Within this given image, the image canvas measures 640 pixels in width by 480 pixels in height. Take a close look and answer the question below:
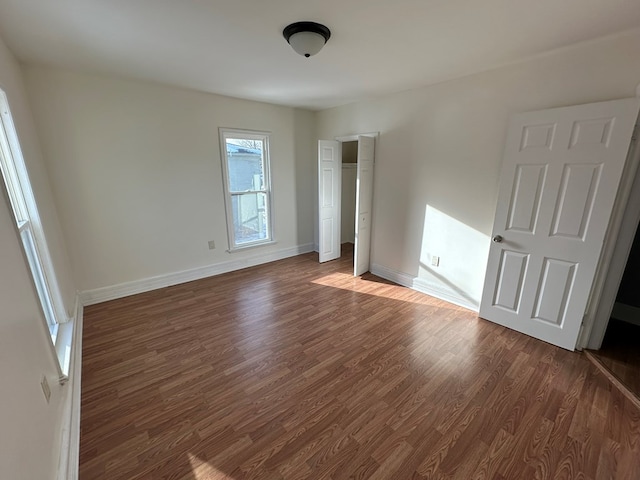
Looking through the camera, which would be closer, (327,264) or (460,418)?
(460,418)

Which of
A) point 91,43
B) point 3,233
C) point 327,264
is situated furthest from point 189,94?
point 327,264

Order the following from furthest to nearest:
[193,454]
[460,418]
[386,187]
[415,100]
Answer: [386,187], [415,100], [460,418], [193,454]

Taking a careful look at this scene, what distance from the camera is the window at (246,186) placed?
3.89 meters

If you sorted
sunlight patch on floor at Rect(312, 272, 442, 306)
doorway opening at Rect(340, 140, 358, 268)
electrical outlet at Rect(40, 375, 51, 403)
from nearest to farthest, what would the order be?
1. electrical outlet at Rect(40, 375, 51, 403)
2. sunlight patch on floor at Rect(312, 272, 442, 306)
3. doorway opening at Rect(340, 140, 358, 268)

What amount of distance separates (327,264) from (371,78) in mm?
2703

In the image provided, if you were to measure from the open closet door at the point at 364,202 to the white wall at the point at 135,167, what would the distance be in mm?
1505

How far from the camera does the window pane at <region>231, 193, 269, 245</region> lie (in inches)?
163

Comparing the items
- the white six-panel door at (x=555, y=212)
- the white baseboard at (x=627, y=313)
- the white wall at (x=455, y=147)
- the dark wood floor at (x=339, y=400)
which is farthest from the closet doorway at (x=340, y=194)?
the white baseboard at (x=627, y=313)

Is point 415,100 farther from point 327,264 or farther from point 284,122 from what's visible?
point 327,264

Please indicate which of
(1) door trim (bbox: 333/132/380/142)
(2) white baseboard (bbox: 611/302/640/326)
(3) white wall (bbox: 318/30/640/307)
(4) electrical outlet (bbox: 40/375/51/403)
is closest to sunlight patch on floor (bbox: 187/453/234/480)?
(4) electrical outlet (bbox: 40/375/51/403)

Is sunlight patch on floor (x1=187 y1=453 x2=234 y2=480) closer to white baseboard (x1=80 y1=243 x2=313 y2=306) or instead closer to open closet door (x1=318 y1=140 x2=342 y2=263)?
white baseboard (x1=80 y1=243 x2=313 y2=306)

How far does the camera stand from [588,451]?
1.52 metres

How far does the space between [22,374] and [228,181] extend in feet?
10.2

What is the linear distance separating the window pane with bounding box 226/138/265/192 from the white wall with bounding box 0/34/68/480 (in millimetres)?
2258
